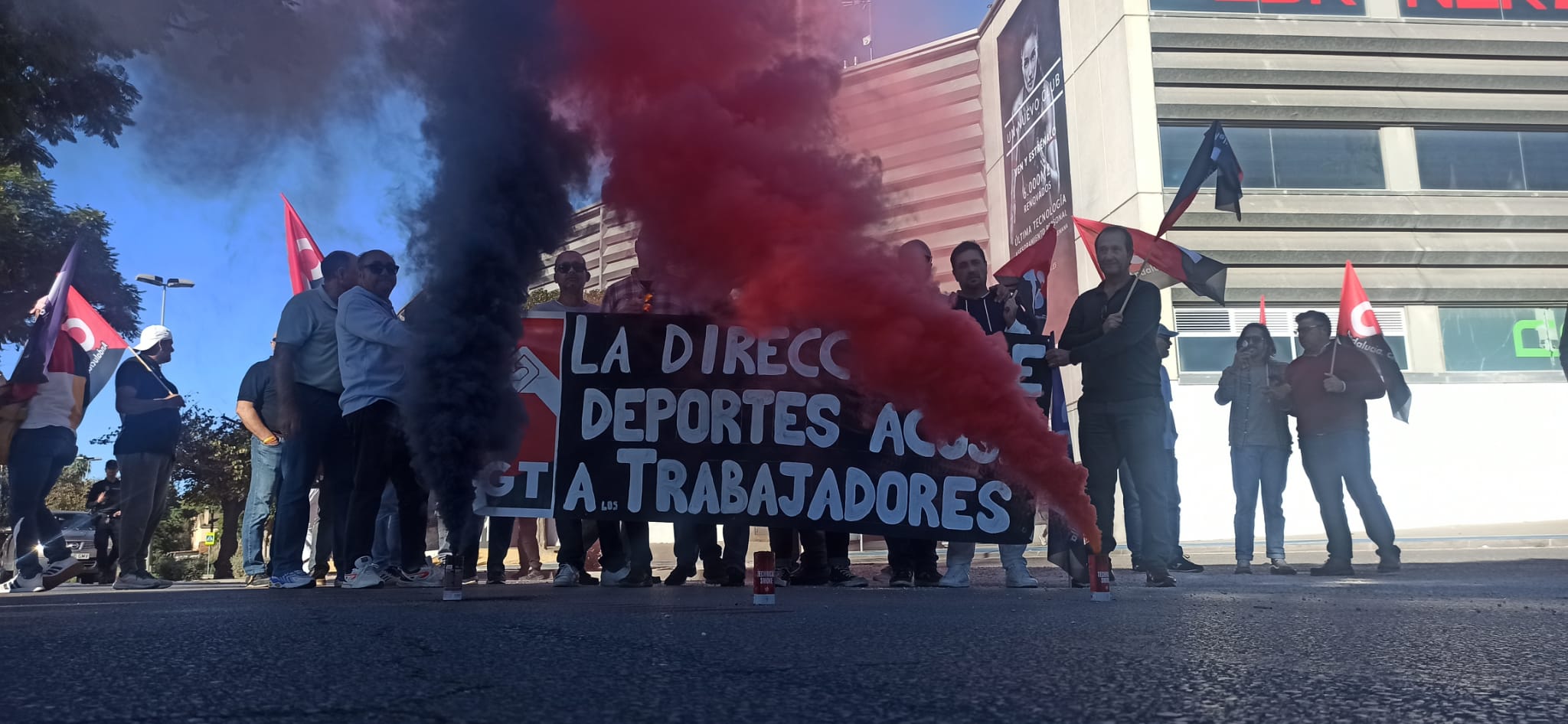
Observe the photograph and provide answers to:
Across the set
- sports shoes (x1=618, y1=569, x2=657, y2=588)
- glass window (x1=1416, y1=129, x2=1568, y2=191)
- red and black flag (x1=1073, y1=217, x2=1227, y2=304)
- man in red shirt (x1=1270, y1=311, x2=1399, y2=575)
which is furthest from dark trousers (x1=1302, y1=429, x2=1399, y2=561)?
glass window (x1=1416, y1=129, x2=1568, y2=191)

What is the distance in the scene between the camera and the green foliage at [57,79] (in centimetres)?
468

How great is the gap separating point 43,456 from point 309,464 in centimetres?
249

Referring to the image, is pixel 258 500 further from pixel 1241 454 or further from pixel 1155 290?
pixel 1241 454

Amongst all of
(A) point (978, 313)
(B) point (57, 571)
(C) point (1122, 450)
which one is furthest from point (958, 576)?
(B) point (57, 571)

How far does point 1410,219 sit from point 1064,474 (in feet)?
70.8

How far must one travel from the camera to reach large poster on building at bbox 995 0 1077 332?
25.0 metres

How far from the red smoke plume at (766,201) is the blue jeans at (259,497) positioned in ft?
13.0

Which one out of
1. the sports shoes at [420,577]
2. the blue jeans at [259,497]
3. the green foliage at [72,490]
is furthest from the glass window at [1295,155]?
the green foliage at [72,490]

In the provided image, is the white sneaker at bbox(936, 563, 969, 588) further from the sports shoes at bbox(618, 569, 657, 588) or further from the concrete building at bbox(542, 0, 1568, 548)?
the concrete building at bbox(542, 0, 1568, 548)

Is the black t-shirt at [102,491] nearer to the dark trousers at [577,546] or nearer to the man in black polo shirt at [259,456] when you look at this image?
the man in black polo shirt at [259,456]

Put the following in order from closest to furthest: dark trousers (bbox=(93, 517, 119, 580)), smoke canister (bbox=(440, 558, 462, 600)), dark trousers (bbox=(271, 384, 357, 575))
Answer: smoke canister (bbox=(440, 558, 462, 600)), dark trousers (bbox=(271, 384, 357, 575)), dark trousers (bbox=(93, 517, 119, 580))

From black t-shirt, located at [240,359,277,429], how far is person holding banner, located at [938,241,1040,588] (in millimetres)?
4919

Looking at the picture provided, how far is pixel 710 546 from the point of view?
7.12 m

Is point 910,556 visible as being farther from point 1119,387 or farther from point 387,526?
point 387,526
